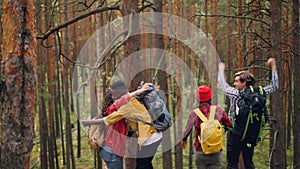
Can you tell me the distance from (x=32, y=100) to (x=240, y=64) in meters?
7.30

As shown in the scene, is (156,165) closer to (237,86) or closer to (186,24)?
(186,24)

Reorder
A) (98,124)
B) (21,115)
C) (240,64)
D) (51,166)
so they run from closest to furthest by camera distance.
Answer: (21,115), (98,124), (240,64), (51,166)

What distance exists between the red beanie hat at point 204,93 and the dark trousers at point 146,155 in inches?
30.2

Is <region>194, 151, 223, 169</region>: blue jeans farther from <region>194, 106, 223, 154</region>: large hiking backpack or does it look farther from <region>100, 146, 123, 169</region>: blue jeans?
<region>100, 146, 123, 169</region>: blue jeans

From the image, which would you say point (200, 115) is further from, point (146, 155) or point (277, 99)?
point (277, 99)

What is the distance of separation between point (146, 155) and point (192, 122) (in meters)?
0.72

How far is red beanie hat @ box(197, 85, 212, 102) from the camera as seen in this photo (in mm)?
4637

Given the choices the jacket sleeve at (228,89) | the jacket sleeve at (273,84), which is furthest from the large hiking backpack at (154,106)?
the jacket sleeve at (273,84)

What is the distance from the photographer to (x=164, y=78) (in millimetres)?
9000

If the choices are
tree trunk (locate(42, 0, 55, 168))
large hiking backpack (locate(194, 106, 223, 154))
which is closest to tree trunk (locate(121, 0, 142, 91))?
large hiking backpack (locate(194, 106, 223, 154))

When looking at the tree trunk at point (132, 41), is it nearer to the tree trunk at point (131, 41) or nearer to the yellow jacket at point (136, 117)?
the tree trunk at point (131, 41)

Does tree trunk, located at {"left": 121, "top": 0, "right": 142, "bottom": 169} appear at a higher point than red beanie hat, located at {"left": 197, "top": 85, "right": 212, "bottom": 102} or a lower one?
higher

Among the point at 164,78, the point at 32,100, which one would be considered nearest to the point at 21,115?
the point at 32,100

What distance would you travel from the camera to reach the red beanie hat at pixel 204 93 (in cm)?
464
